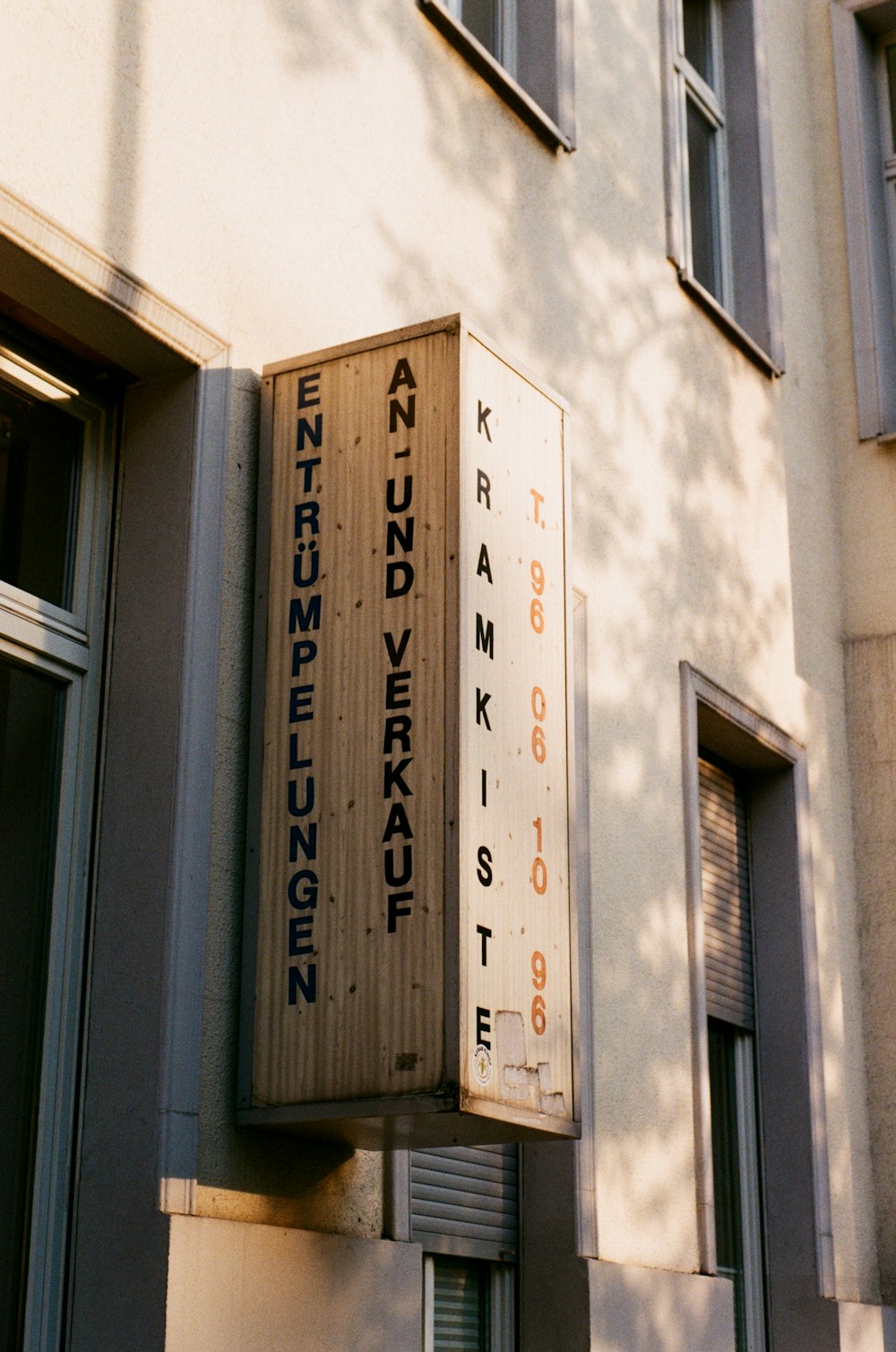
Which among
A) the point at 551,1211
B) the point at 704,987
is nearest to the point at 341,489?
the point at 551,1211

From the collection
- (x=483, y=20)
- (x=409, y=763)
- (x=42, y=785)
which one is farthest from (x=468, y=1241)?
(x=483, y=20)

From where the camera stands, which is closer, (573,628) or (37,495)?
(37,495)

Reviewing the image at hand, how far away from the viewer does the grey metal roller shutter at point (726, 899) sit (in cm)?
796

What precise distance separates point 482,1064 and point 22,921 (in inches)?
42.8

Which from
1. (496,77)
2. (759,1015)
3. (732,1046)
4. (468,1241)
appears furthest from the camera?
(759,1015)

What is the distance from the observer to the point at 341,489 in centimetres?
484

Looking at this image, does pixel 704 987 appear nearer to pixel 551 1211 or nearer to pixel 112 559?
pixel 551 1211

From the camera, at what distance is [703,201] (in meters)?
9.32

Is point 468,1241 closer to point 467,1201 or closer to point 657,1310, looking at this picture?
point 467,1201

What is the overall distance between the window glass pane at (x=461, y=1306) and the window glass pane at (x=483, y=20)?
4.43 meters

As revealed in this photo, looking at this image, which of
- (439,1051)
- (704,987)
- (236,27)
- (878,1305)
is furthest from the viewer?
(878,1305)

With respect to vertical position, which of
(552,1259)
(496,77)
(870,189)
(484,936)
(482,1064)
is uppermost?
(870,189)

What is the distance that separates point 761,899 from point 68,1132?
4581mm

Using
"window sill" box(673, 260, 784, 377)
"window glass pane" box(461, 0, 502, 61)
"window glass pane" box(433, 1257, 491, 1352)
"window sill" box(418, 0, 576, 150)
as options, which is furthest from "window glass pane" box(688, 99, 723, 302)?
"window glass pane" box(433, 1257, 491, 1352)
